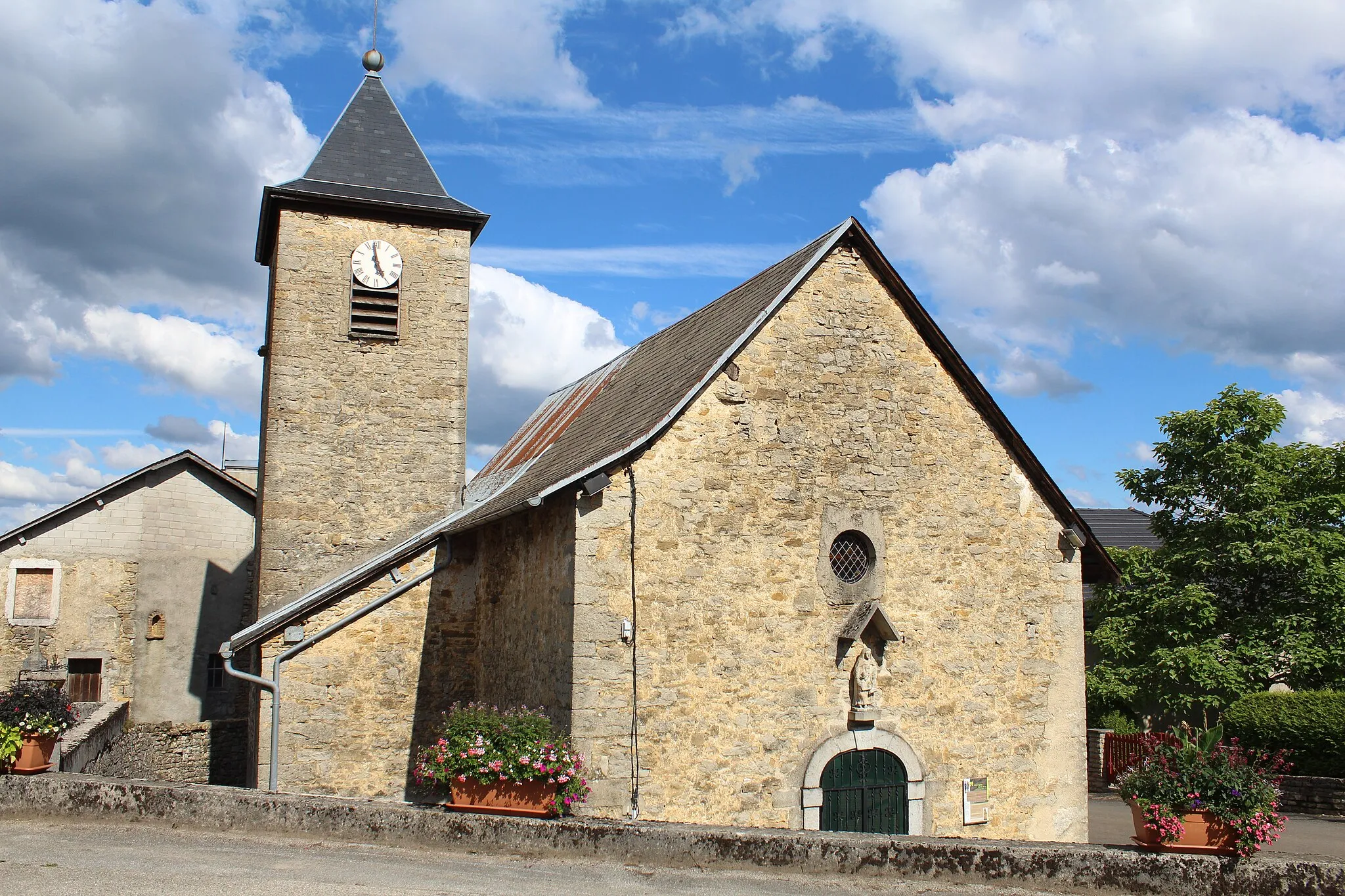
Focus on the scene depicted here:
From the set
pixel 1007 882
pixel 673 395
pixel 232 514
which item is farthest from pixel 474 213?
pixel 1007 882

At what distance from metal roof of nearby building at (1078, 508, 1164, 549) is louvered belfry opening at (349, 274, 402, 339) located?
2430 centimetres

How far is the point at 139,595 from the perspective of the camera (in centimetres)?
2241

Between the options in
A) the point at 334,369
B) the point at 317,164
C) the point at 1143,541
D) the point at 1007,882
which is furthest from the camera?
the point at 1143,541

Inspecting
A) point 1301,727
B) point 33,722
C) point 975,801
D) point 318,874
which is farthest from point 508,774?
point 1301,727

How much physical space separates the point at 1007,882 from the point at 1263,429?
18.5 m

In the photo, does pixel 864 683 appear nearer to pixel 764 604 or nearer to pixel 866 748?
pixel 866 748

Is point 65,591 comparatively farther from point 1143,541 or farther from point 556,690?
point 1143,541

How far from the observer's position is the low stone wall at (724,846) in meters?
6.72

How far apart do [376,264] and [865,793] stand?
34.2ft

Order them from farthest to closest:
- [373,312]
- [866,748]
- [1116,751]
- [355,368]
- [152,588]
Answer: [152,588], [1116,751], [373,312], [355,368], [866,748]

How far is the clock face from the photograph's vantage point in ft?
52.2

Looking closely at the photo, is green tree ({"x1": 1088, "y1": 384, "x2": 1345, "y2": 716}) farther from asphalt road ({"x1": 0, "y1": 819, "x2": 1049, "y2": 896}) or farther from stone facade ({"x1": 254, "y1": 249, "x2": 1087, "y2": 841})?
asphalt road ({"x1": 0, "y1": 819, "x2": 1049, "y2": 896})

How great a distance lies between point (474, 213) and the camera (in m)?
16.4

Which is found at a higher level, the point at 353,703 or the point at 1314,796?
the point at 353,703
